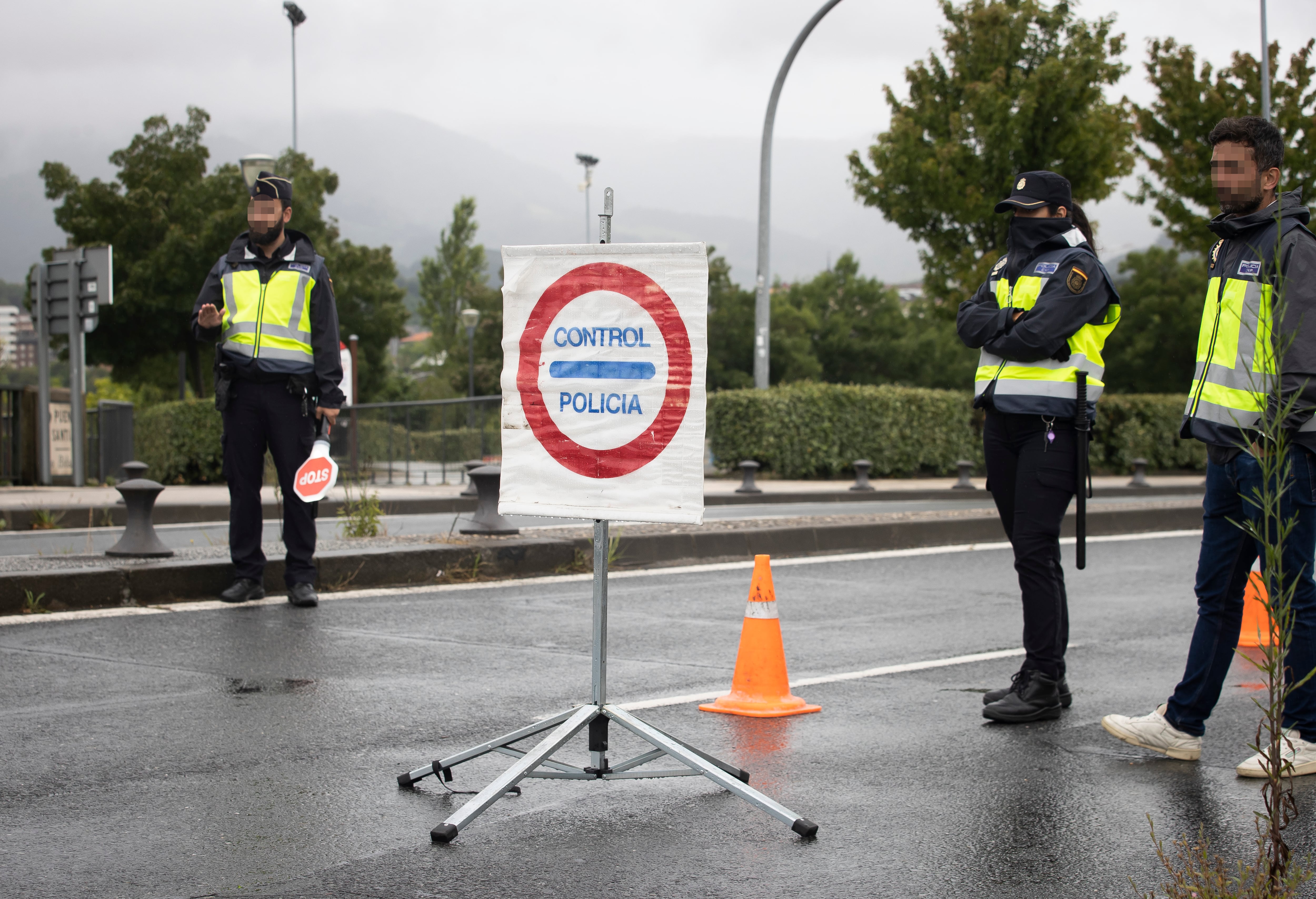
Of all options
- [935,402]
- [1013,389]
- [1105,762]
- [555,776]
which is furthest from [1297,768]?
[935,402]

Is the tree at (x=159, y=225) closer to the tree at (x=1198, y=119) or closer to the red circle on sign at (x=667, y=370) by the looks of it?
the tree at (x=1198, y=119)

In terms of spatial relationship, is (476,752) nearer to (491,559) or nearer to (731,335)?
(491,559)

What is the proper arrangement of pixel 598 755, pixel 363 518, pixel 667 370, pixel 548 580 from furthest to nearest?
pixel 363 518 → pixel 548 580 → pixel 598 755 → pixel 667 370

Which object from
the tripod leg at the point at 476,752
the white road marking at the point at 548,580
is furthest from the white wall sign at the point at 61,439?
the tripod leg at the point at 476,752

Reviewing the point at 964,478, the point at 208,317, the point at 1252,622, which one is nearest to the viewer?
the point at 208,317

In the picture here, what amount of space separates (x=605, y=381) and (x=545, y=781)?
4.16ft

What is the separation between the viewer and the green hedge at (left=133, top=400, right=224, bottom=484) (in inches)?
840

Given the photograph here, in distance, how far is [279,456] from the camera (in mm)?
7004

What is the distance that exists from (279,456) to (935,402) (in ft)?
65.1

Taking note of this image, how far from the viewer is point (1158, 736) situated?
4.33m

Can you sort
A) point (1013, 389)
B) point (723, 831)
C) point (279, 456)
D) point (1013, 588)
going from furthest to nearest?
1. point (1013, 588)
2. point (279, 456)
3. point (1013, 389)
4. point (723, 831)

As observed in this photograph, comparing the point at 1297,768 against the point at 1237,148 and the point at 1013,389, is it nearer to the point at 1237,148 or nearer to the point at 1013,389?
the point at 1013,389

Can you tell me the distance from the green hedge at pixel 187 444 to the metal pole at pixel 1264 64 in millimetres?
19641

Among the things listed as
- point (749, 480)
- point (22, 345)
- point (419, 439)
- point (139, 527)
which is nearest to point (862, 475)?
point (749, 480)
